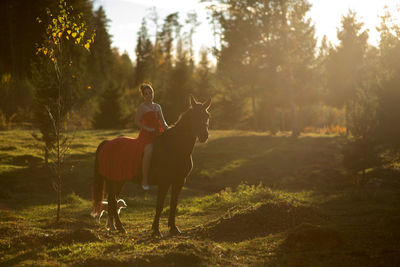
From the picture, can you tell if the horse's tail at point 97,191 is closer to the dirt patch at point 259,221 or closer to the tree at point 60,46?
the tree at point 60,46

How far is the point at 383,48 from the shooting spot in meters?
24.8

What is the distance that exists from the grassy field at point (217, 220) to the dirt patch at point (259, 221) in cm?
3

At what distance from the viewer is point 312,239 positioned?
9.02 m

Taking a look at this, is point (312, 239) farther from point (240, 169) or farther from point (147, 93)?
point (240, 169)

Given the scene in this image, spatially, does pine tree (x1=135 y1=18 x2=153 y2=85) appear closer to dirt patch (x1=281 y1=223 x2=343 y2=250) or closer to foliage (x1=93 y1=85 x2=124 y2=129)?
foliage (x1=93 y1=85 x2=124 y2=129)

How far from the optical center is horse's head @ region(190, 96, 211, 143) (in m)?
8.99

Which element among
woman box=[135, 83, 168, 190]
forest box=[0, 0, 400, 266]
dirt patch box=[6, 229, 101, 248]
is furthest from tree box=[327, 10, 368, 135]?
dirt patch box=[6, 229, 101, 248]

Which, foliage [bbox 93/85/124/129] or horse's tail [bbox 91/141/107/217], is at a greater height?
foliage [bbox 93/85/124/129]

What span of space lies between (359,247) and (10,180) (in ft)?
51.8

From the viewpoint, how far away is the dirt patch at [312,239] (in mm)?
8805

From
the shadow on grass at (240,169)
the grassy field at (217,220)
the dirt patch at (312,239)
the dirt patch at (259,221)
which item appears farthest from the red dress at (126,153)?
the shadow on grass at (240,169)

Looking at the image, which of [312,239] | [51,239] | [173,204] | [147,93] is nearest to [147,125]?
[147,93]

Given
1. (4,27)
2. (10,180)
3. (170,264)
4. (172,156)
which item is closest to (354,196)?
(172,156)

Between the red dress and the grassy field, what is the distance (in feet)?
5.12
